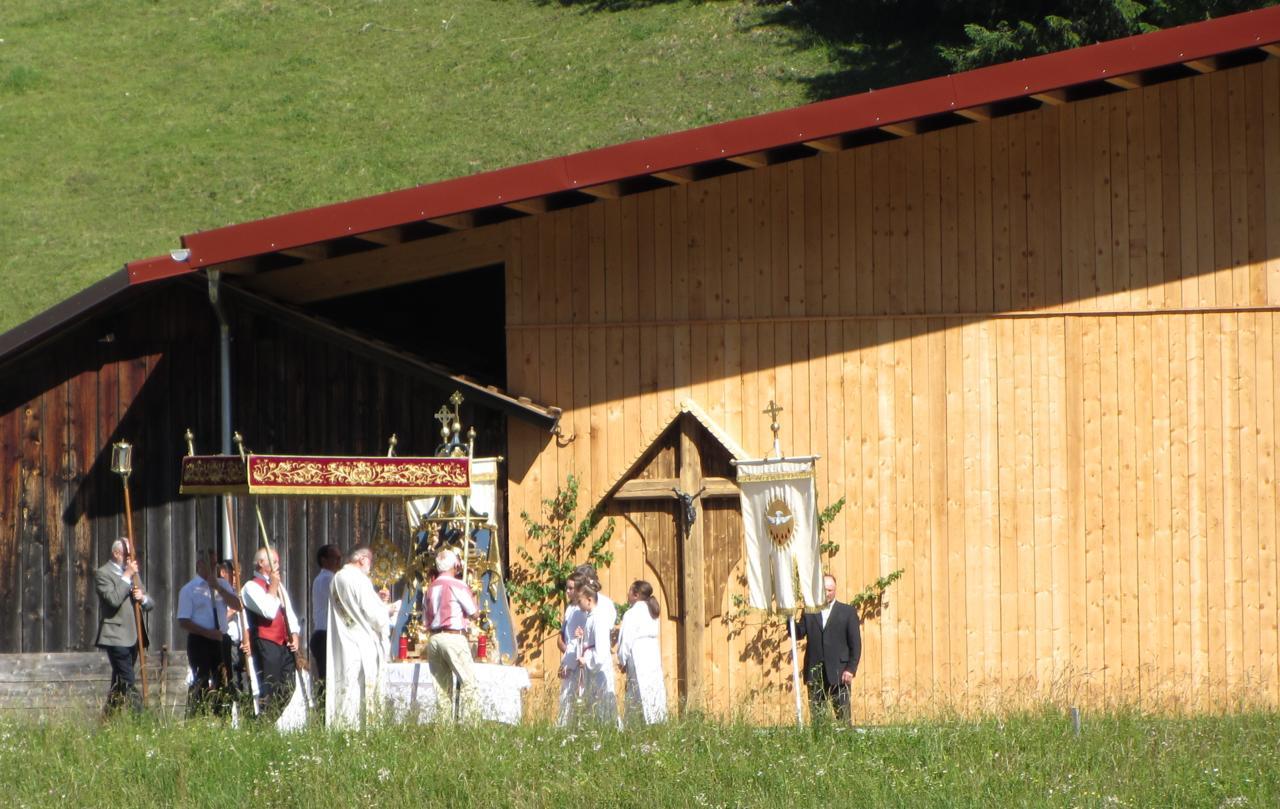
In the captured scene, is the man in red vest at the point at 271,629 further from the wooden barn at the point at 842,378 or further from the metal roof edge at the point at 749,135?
the metal roof edge at the point at 749,135

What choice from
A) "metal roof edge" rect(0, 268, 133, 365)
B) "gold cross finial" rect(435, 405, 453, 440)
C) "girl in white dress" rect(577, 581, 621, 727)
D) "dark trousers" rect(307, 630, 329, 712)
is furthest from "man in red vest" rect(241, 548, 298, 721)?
"metal roof edge" rect(0, 268, 133, 365)

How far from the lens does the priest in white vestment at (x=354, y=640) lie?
11.8 m

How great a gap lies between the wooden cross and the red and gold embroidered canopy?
6.58 feet

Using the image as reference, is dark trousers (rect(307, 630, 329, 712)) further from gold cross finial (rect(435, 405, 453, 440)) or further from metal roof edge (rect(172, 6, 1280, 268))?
metal roof edge (rect(172, 6, 1280, 268))

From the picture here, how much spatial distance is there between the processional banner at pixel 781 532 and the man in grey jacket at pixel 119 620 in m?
4.96

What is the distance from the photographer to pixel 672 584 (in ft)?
45.7

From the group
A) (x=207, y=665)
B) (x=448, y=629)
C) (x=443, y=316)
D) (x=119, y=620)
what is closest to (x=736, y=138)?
(x=448, y=629)

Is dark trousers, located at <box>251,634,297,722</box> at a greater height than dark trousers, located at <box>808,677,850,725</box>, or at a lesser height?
greater

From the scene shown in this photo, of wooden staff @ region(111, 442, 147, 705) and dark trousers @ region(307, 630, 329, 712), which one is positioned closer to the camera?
dark trousers @ region(307, 630, 329, 712)

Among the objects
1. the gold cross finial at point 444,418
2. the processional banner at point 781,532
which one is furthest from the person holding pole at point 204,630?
the processional banner at point 781,532

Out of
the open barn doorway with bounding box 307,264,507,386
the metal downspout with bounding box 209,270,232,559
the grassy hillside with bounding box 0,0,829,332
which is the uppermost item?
the grassy hillside with bounding box 0,0,829,332

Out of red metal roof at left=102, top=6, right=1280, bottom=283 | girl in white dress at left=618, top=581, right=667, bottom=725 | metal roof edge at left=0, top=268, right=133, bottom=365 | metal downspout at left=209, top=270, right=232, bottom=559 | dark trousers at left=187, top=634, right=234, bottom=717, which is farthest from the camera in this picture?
metal downspout at left=209, top=270, right=232, bottom=559

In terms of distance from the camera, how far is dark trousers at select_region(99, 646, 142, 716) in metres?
13.2

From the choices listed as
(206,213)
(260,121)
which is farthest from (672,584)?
(260,121)
